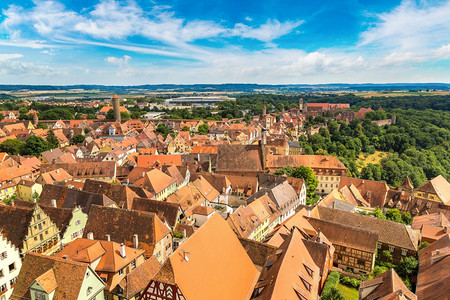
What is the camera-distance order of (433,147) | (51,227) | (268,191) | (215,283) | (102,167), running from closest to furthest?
(215,283)
(51,227)
(268,191)
(102,167)
(433,147)

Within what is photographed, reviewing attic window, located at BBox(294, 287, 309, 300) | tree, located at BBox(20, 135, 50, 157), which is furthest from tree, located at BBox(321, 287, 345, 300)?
tree, located at BBox(20, 135, 50, 157)

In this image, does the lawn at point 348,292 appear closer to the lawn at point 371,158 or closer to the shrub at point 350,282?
the shrub at point 350,282

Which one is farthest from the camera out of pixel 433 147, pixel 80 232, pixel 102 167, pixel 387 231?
pixel 433 147

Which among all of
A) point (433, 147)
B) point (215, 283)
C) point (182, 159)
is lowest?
point (433, 147)

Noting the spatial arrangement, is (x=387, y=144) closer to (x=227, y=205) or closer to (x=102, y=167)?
(x=227, y=205)

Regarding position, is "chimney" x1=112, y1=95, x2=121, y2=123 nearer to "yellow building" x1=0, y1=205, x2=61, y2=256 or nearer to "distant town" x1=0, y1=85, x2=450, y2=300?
"distant town" x1=0, y1=85, x2=450, y2=300

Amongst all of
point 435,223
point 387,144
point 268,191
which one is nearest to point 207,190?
point 268,191
